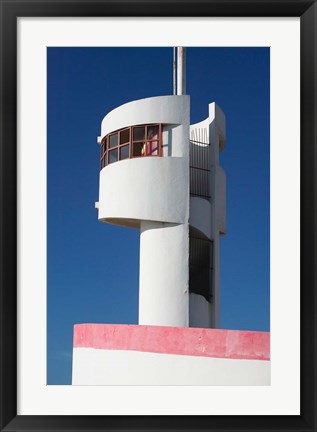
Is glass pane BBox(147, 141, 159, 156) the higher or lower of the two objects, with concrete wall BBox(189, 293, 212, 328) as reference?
higher

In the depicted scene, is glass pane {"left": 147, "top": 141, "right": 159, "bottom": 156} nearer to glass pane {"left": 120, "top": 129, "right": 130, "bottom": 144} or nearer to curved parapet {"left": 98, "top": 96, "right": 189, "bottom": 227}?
curved parapet {"left": 98, "top": 96, "right": 189, "bottom": 227}

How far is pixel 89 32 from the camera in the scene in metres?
8.11

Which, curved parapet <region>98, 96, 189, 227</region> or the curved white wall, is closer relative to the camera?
curved parapet <region>98, 96, 189, 227</region>

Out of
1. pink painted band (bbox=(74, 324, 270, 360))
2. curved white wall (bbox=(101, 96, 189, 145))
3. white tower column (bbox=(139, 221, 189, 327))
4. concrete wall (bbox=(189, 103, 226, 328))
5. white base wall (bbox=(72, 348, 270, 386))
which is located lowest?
white base wall (bbox=(72, 348, 270, 386))

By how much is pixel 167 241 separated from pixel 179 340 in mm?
3451

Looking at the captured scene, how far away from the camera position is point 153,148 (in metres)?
16.8

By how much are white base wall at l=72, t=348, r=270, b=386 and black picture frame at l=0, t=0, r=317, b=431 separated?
14.8 feet

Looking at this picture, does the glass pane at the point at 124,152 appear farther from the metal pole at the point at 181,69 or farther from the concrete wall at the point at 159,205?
the metal pole at the point at 181,69

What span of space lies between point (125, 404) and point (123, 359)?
6307mm

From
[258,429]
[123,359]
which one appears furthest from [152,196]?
[258,429]

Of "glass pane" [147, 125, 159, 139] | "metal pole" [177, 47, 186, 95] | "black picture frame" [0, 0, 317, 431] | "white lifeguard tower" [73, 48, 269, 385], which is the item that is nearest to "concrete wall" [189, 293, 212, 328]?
"white lifeguard tower" [73, 48, 269, 385]

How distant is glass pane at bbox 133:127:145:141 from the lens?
55.5ft

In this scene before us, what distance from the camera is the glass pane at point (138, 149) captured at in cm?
1677

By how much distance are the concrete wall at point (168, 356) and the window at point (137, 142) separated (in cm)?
446
